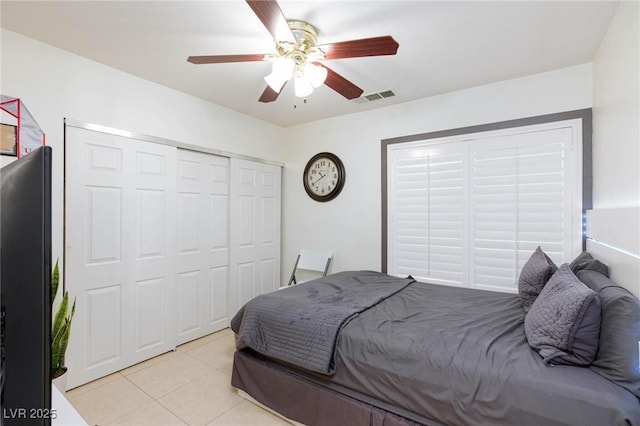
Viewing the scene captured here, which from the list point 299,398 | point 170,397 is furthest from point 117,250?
point 299,398

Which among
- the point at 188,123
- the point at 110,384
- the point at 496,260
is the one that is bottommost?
the point at 110,384

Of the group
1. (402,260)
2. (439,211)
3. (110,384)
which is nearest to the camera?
(110,384)

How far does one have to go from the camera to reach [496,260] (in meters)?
2.85

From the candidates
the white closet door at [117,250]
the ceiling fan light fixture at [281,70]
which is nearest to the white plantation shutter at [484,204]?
the ceiling fan light fixture at [281,70]

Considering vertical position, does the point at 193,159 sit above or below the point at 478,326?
above

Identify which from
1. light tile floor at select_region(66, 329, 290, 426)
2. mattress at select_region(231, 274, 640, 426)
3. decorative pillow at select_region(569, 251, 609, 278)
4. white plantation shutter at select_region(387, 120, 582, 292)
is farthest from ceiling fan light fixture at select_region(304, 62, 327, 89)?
light tile floor at select_region(66, 329, 290, 426)

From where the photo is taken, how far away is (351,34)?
6.89 ft

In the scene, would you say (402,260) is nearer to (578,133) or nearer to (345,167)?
(345,167)

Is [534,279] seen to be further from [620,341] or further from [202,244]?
[202,244]

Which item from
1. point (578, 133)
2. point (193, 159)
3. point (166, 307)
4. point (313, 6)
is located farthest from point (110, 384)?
point (578, 133)

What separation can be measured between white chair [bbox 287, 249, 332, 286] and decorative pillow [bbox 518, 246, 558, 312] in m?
2.12

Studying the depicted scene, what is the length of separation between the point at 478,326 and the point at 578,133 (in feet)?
6.33

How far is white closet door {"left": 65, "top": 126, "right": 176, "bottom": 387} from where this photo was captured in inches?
94.5

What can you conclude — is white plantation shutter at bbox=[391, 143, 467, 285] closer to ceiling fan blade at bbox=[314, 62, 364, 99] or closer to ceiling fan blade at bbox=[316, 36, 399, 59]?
ceiling fan blade at bbox=[314, 62, 364, 99]
